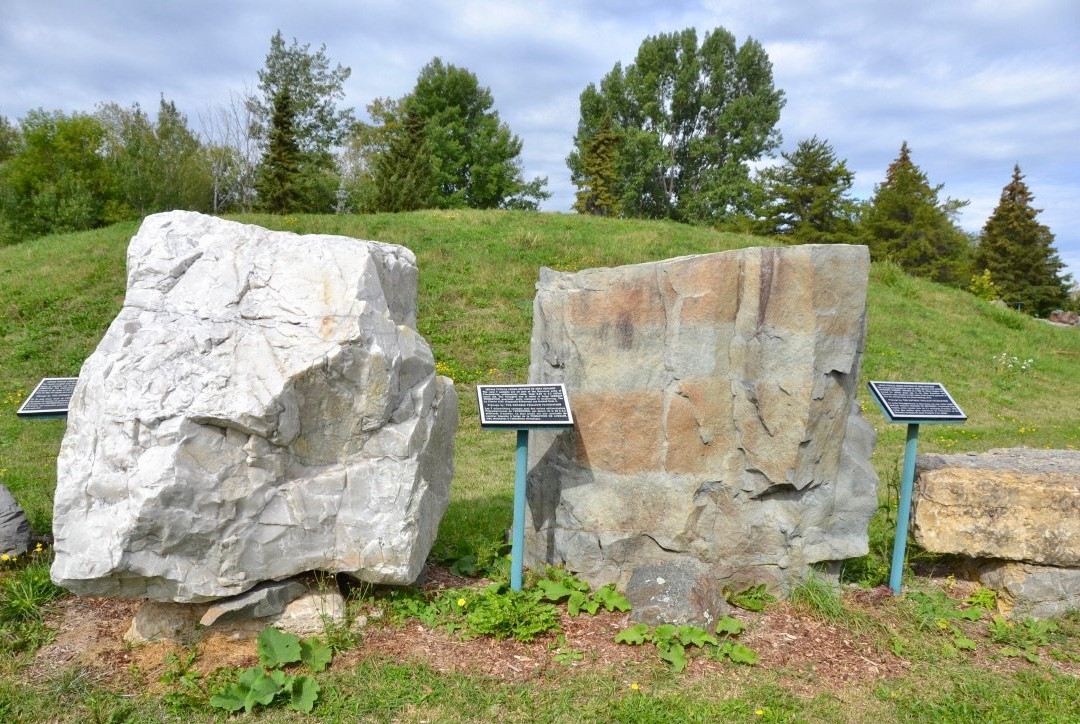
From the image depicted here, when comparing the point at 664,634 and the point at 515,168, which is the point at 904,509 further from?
the point at 515,168

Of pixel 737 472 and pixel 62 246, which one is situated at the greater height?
pixel 62 246

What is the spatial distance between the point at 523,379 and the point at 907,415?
27.3 ft

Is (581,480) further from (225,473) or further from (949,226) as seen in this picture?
(949,226)

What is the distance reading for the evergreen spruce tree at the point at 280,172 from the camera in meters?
27.9

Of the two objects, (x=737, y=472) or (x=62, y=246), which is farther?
(x=62, y=246)

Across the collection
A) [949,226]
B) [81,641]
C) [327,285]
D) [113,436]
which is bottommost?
[81,641]

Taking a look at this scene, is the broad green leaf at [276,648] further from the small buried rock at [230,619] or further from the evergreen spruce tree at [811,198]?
the evergreen spruce tree at [811,198]

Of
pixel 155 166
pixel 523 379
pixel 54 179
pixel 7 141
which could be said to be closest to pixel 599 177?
pixel 155 166

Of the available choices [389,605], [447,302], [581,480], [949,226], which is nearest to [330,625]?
[389,605]

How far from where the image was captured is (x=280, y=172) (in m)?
28.3

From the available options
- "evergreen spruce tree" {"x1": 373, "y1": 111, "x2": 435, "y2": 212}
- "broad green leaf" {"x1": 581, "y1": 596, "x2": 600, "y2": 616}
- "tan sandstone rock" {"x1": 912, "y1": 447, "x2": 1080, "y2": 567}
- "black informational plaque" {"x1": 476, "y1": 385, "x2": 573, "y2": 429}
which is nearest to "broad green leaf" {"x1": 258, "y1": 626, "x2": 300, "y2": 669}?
"black informational plaque" {"x1": 476, "y1": 385, "x2": 573, "y2": 429}

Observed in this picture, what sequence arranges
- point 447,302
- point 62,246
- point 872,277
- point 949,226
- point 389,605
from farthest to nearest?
point 949,226
point 872,277
point 62,246
point 447,302
point 389,605

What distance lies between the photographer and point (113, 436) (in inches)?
159

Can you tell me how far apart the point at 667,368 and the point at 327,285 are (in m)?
2.52
